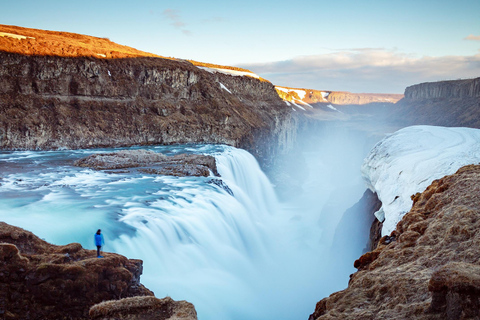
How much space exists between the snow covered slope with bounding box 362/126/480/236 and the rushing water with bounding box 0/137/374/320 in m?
4.66

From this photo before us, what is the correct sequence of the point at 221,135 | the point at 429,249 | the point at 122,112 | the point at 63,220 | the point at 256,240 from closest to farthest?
the point at 429,249
the point at 63,220
the point at 256,240
the point at 122,112
the point at 221,135

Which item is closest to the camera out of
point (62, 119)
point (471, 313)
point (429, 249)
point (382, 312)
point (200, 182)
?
point (471, 313)

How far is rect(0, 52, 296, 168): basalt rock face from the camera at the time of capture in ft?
92.9

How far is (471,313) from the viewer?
427cm

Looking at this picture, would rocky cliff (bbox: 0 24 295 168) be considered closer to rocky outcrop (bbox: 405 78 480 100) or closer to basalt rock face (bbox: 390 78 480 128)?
basalt rock face (bbox: 390 78 480 128)

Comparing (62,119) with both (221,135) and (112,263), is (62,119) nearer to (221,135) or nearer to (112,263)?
(221,135)

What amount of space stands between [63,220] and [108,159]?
11426 mm

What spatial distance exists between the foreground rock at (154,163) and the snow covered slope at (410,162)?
10.5 meters

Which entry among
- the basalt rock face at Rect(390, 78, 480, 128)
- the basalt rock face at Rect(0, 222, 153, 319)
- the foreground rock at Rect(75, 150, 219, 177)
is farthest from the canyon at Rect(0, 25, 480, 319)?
the basalt rock face at Rect(390, 78, 480, 128)

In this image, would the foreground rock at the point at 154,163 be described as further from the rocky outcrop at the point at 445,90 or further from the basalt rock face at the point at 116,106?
the rocky outcrop at the point at 445,90

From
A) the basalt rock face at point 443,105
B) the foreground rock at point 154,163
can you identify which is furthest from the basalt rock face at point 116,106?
the basalt rock face at point 443,105

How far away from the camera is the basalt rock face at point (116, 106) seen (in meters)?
28.3

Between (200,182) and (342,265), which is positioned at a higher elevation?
(200,182)

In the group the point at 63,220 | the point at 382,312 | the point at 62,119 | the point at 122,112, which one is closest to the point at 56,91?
the point at 62,119
